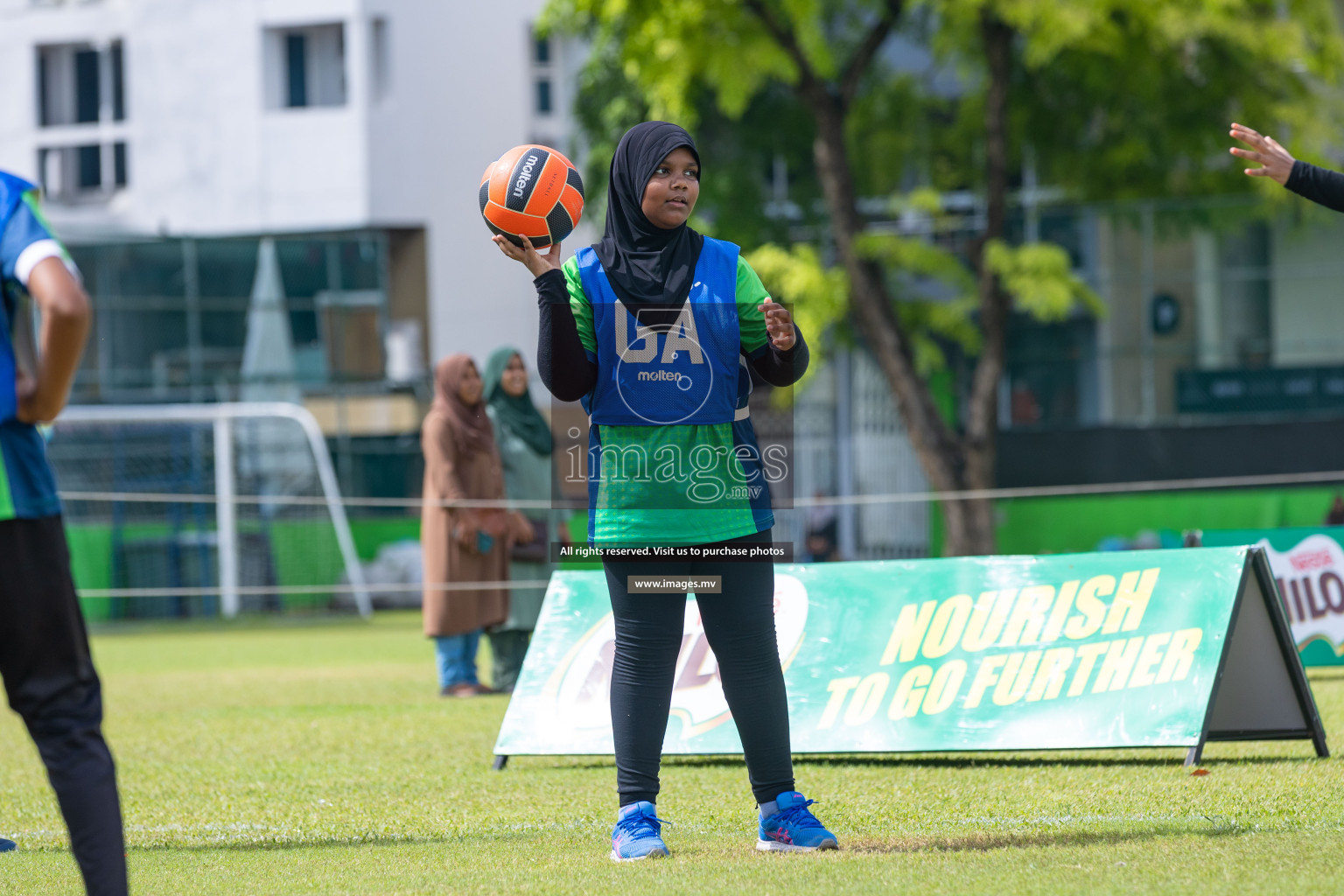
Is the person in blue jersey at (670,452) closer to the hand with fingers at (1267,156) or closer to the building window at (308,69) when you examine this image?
the hand with fingers at (1267,156)

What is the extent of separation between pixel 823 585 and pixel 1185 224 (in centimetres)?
1722

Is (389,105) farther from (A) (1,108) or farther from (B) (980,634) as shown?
(B) (980,634)

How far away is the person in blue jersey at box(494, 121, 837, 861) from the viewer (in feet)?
13.8

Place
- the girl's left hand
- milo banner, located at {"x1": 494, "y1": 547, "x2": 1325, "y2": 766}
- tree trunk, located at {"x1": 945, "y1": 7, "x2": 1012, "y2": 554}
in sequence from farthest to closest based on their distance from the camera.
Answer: tree trunk, located at {"x1": 945, "y1": 7, "x2": 1012, "y2": 554}, milo banner, located at {"x1": 494, "y1": 547, "x2": 1325, "y2": 766}, the girl's left hand

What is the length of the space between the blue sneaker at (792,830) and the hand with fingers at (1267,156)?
8.44ft

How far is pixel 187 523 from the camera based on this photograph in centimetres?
2153

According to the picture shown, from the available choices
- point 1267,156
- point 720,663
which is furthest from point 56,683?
point 1267,156

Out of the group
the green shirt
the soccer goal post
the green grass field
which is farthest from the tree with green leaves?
the green shirt

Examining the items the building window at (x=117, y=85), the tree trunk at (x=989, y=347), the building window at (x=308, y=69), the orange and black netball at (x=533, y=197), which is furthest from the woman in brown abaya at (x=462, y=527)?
the building window at (x=117, y=85)

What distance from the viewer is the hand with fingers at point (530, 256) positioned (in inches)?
161

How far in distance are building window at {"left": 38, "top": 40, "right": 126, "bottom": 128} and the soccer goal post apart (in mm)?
11733

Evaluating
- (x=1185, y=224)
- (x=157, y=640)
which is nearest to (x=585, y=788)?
(x=157, y=640)

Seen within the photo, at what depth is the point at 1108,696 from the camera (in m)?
5.62

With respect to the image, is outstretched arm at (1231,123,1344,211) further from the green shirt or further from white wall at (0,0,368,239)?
white wall at (0,0,368,239)
